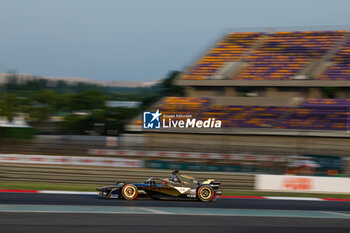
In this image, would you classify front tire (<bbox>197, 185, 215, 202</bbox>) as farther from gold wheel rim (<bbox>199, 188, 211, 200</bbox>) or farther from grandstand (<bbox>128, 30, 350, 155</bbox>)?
grandstand (<bbox>128, 30, 350, 155</bbox>)

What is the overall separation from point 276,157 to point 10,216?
38.2ft

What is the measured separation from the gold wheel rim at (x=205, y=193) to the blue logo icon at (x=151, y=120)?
→ 1430 centimetres

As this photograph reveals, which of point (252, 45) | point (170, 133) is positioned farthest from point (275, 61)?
point (170, 133)

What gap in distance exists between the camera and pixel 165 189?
12.0 metres

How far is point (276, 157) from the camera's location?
17969 millimetres

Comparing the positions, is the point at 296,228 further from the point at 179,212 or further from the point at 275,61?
the point at 275,61

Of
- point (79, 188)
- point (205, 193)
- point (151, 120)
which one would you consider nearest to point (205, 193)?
point (205, 193)

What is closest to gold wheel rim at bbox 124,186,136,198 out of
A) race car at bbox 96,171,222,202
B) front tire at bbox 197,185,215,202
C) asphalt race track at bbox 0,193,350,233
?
race car at bbox 96,171,222,202

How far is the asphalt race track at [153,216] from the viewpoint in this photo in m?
8.21

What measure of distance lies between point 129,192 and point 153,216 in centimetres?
240

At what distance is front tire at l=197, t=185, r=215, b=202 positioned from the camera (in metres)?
12.3

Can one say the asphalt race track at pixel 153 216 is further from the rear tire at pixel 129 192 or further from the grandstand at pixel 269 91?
the grandstand at pixel 269 91

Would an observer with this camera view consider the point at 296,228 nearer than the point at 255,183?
Yes

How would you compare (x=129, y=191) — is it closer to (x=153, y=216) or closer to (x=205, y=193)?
(x=205, y=193)
